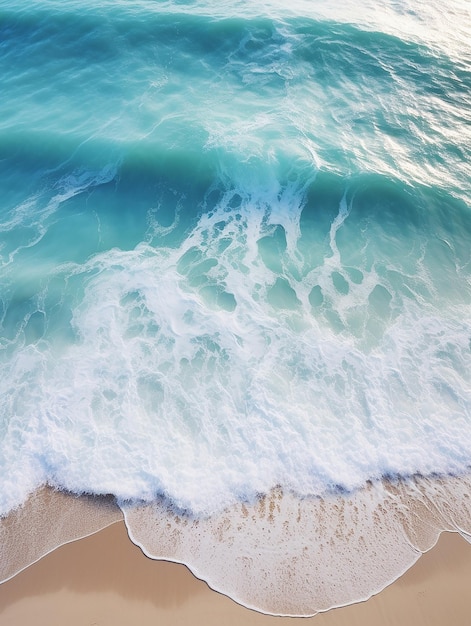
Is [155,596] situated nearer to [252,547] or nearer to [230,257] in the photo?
[252,547]

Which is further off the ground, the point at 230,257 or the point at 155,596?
the point at 230,257

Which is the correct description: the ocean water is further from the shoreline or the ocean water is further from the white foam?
the shoreline

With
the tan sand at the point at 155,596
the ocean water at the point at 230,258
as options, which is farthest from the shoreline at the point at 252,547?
the ocean water at the point at 230,258

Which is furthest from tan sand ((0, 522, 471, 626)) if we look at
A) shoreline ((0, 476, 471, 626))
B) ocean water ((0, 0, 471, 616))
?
ocean water ((0, 0, 471, 616))

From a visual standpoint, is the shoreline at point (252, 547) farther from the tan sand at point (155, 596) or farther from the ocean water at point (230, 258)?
the ocean water at point (230, 258)

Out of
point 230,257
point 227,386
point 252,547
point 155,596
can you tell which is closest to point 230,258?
point 230,257

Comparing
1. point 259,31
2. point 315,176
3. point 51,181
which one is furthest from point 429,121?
point 51,181

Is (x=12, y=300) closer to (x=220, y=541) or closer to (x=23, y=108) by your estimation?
(x=220, y=541)
